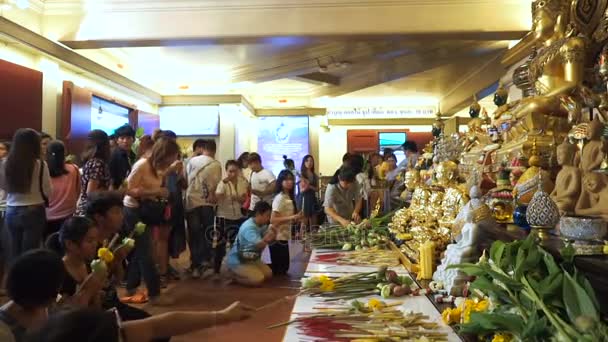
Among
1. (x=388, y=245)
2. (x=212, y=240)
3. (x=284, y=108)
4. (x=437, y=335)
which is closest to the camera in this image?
(x=437, y=335)

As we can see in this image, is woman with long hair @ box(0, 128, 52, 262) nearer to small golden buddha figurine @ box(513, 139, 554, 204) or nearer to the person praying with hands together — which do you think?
the person praying with hands together

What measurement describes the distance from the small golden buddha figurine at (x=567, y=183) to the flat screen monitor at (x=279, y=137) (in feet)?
28.0

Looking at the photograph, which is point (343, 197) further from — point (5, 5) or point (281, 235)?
point (5, 5)


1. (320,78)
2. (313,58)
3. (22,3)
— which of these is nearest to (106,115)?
(22,3)

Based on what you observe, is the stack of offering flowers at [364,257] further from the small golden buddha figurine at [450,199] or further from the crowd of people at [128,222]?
the crowd of people at [128,222]

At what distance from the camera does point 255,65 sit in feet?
24.1

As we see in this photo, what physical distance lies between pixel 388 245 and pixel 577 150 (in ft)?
5.52

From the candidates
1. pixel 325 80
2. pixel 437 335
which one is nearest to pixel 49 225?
pixel 437 335

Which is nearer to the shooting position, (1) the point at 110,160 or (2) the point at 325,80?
(1) the point at 110,160

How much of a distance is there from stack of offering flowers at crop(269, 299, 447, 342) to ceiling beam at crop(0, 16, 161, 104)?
3720mm

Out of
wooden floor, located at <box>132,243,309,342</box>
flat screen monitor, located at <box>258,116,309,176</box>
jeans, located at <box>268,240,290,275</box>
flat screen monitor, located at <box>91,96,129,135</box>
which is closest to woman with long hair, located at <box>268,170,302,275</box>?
jeans, located at <box>268,240,290,275</box>

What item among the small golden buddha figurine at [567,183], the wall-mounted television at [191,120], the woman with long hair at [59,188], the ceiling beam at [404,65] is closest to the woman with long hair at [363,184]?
the ceiling beam at [404,65]

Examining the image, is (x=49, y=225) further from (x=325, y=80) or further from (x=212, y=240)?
(x=325, y=80)

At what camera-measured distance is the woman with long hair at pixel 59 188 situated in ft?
11.5
